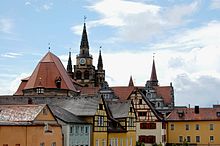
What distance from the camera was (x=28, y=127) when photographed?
41.4 meters

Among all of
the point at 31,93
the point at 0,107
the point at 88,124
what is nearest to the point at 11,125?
the point at 0,107

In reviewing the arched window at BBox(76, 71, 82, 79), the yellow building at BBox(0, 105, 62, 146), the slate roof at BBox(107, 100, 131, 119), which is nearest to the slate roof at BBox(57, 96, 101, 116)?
the yellow building at BBox(0, 105, 62, 146)

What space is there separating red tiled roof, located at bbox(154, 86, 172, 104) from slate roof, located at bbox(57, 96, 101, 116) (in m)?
47.2

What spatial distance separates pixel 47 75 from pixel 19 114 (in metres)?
47.1

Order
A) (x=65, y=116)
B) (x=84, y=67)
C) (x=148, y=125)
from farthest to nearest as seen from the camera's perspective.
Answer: (x=84, y=67)
(x=148, y=125)
(x=65, y=116)

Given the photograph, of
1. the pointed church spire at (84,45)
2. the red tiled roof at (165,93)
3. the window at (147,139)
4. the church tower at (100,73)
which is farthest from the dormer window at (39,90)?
the church tower at (100,73)

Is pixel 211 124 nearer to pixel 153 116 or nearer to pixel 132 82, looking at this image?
pixel 153 116

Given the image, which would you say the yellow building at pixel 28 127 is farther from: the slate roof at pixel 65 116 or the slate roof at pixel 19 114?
the slate roof at pixel 65 116

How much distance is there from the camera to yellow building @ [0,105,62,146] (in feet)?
131

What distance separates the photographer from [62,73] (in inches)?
3693

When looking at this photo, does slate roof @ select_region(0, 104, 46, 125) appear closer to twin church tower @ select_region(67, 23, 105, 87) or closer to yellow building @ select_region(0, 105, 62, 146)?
yellow building @ select_region(0, 105, 62, 146)

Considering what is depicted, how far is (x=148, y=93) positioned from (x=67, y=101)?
4097 cm

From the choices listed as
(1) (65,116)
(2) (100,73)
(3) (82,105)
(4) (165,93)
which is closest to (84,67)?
(2) (100,73)

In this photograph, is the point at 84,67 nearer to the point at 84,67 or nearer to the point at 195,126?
the point at 84,67
